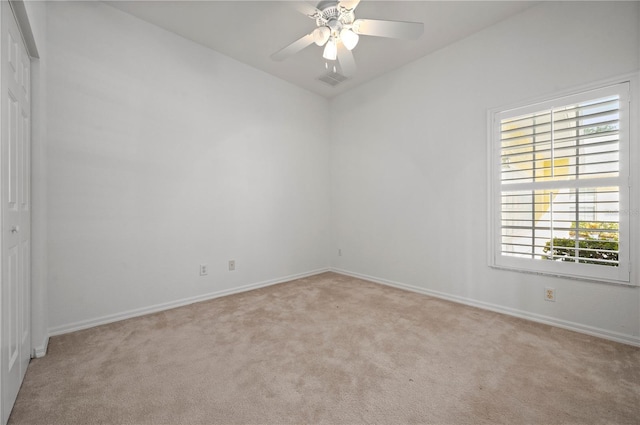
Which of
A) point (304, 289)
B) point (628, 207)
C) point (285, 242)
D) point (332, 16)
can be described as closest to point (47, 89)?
point (332, 16)

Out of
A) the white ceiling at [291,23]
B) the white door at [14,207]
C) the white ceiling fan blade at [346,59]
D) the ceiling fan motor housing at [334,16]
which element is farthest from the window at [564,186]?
the white door at [14,207]

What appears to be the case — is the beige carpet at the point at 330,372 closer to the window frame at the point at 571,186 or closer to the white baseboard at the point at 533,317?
the white baseboard at the point at 533,317

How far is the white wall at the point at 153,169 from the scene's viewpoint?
2.33m

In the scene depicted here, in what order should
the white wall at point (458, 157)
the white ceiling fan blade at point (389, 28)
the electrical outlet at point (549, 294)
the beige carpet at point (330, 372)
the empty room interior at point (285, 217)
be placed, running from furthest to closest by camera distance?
the electrical outlet at point (549, 294), the white wall at point (458, 157), the white ceiling fan blade at point (389, 28), the empty room interior at point (285, 217), the beige carpet at point (330, 372)

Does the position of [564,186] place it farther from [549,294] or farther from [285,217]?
[285,217]

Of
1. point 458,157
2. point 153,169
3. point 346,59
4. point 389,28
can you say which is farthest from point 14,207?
point 458,157

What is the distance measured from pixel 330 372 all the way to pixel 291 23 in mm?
3042

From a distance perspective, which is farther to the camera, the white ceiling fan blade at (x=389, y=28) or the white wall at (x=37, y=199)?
the white ceiling fan blade at (x=389, y=28)

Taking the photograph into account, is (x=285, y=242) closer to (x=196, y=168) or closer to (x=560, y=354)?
(x=196, y=168)

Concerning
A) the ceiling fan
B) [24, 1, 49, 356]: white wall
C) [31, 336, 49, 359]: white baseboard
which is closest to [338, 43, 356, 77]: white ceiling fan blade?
the ceiling fan

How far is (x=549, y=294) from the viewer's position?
2.48 meters

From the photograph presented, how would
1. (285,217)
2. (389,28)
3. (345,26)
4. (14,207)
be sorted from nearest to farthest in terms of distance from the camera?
(14,207), (389,28), (345,26), (285,217)

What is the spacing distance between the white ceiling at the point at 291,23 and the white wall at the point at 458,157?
0.22 metres

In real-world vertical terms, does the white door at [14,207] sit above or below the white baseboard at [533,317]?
above
